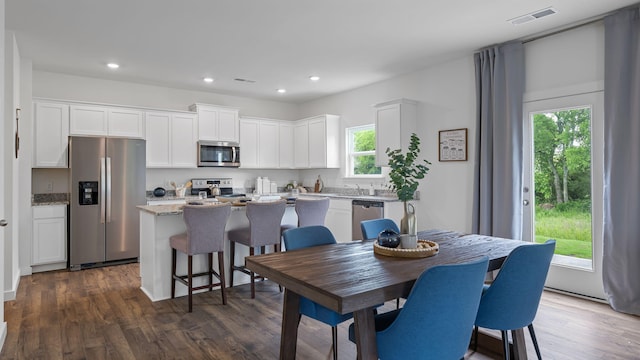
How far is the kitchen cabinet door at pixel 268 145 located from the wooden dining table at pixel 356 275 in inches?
180

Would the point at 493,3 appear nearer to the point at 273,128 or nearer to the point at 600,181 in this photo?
the point at 600,181

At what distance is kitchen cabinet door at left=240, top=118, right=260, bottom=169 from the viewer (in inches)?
264

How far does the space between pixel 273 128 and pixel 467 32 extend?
3956mm

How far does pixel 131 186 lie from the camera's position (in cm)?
522

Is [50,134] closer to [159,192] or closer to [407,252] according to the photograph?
[159,192]

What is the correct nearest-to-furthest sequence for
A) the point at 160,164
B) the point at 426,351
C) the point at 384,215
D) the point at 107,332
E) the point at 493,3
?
the point at 426,351 → the point at 107,332 → the point at 493,3 → the point at 384,215 → the point at 160,164

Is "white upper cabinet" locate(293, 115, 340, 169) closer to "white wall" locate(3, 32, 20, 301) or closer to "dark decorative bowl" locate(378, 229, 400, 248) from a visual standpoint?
"white wall" locate(3, 32, 20, 301)

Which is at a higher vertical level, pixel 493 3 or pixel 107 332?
pixel 493 3

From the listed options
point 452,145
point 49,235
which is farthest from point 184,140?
point 452,145

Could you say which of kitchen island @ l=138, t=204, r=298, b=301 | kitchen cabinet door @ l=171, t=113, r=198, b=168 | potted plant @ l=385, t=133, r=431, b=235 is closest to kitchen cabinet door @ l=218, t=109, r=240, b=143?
kitchen cabinet door @ l=171, t=113, r=198, b=168

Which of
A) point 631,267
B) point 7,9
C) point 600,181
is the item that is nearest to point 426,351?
point 631,267

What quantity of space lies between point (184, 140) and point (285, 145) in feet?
6.13

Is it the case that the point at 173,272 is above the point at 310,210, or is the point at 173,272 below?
below

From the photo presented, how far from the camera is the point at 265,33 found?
3.91 meters
